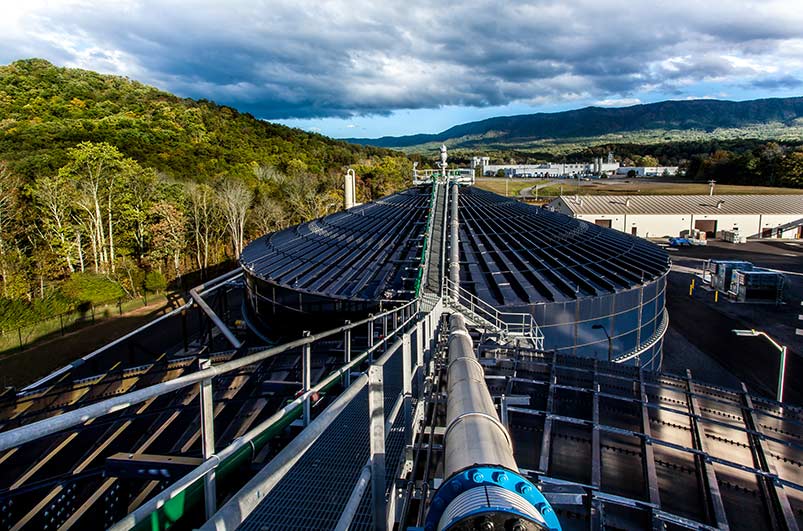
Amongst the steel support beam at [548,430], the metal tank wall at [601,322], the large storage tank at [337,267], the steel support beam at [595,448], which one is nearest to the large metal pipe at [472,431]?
the steel support beam at [548,430]

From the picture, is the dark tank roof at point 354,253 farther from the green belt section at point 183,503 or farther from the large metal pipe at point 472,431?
the green belt section at point 183,503

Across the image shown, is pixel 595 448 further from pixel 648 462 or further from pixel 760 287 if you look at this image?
pixel 760 287

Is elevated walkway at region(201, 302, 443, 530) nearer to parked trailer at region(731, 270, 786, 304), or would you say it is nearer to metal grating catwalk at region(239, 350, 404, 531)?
metal grating catwalk at region(239, 350, 404, 531)

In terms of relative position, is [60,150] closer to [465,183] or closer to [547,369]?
[465,183]

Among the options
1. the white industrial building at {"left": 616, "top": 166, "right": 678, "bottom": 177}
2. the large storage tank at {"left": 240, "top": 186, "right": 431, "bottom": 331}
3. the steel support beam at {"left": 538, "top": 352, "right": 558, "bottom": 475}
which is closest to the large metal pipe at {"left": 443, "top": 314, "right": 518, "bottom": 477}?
the steel support beam at {"left": 538, "top": 352, "right": 558, "bottom": 475}

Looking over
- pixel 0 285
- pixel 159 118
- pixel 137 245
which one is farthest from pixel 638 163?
pixel 0 285

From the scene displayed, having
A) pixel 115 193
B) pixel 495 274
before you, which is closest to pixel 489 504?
pixel 495 274
